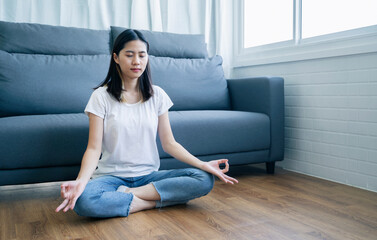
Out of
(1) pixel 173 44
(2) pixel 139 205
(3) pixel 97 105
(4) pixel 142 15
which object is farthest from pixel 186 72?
(2) pixel 139 205

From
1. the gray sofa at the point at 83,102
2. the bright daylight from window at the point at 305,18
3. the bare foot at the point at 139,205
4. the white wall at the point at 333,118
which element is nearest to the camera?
the bare foot at the point at 139,205

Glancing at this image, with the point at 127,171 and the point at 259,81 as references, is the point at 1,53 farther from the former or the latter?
the point at 259,81

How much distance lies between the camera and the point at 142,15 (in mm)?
Result: 3123

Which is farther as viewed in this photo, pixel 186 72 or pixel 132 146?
pixel 186 72

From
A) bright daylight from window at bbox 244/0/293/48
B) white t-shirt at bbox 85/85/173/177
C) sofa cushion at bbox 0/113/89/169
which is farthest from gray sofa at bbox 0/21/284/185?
bright daylight from window at bbox 244/0/293/48

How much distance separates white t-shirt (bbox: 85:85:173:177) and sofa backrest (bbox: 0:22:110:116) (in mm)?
639

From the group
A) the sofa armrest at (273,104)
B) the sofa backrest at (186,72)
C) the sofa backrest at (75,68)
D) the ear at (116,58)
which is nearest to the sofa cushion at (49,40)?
the sofa backrest at (75,68)

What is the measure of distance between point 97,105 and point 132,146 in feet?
0.80

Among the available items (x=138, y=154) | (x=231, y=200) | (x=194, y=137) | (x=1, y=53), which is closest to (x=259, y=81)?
(x=194, y=137)

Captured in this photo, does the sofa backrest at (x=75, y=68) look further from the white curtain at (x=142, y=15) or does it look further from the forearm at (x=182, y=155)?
the forearm at (x=182, y=155)

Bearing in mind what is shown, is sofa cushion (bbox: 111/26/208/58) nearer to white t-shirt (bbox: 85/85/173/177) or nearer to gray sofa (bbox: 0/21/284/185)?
gray sofa (bbox: 0/21/284/185)

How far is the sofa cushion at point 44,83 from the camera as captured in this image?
2.18m

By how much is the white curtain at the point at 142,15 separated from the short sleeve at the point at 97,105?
1.46 metres

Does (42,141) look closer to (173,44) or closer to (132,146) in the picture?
(132,146)
